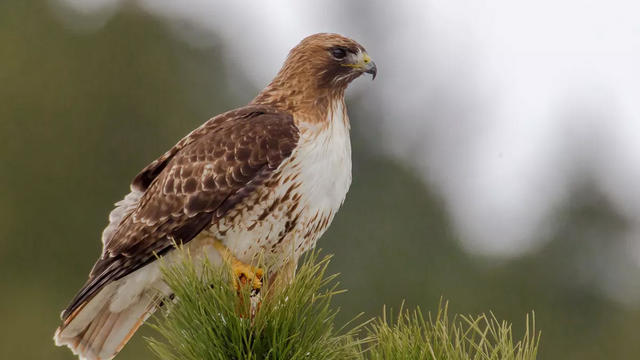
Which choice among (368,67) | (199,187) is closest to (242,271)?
(199,187)

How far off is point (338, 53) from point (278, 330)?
217 centimetres

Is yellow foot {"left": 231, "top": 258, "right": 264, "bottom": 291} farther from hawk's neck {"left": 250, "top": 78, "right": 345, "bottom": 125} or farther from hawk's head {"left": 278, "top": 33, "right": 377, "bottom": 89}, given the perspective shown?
hawk's head {"left": 278, "top": 33, "right": 377, "bottom": 89}

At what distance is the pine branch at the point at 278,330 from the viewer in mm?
4523

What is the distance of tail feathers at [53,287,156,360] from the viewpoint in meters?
5.81

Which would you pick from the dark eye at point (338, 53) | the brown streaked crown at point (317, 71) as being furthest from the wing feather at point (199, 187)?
the dark eye at point (338, 53)

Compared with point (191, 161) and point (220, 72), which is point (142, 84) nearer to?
point (220, 72)

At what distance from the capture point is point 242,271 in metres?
5.46

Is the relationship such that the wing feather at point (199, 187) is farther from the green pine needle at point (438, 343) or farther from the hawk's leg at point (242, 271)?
the green pine needle at point (438, 343)

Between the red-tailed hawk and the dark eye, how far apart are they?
350 millimetres

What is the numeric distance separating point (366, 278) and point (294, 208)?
20.4m

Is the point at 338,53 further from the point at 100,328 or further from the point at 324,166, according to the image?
the point at 100,328

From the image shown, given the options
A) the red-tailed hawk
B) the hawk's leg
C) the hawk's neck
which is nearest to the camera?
the hawk's leg

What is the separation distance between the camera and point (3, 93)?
2892 centimetres

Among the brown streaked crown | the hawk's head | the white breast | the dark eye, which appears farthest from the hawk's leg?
the dark eye
